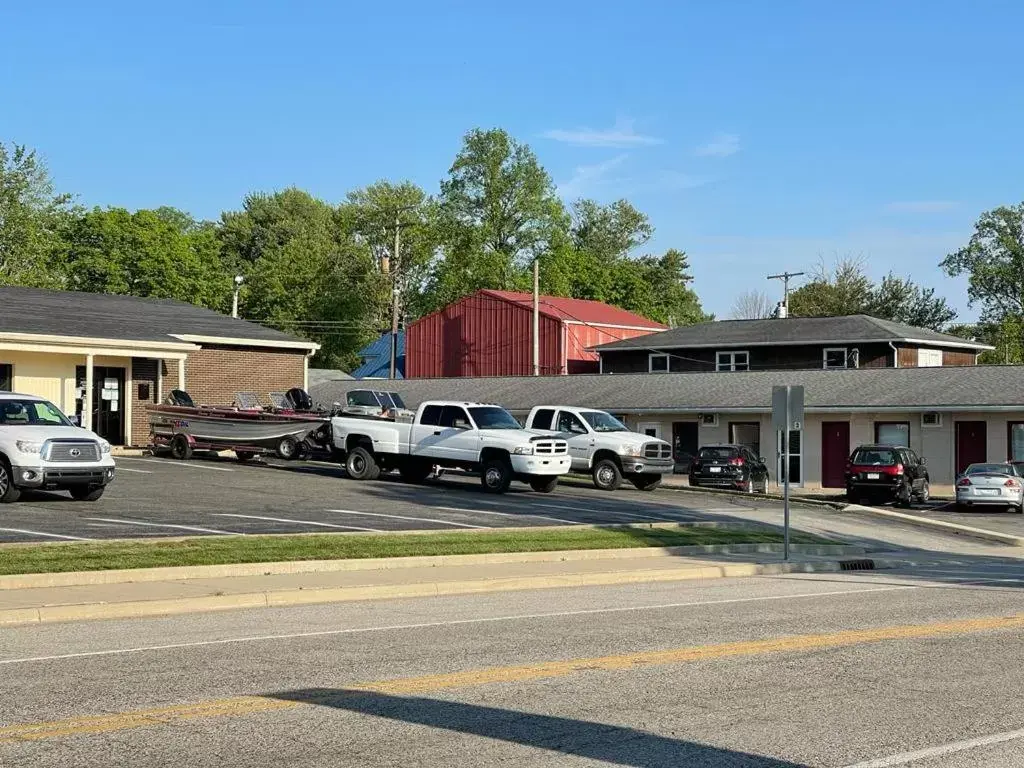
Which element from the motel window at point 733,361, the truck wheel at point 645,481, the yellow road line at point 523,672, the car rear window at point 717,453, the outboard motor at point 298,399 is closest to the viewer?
the yellow road line at point 523,672

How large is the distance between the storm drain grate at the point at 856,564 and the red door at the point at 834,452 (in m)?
24.3

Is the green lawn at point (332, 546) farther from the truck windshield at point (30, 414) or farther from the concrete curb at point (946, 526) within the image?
the truck windshield at point (30, 414)

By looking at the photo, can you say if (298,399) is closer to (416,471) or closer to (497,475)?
(416,471)

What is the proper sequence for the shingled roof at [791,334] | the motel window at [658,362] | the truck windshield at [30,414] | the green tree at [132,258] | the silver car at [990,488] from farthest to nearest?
1. the green tree at [132,258]
2. the motel window at [658,362]
3. the shingled roof at [791,334]
4. the silver car at [990,488]
5. the truck windshield at [30,414]

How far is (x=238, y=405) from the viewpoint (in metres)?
39.1

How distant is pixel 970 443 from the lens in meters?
45.7

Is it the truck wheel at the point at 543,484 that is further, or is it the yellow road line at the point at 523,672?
the truck wheel at the point at 543,484

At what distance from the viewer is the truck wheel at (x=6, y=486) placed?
2416cm

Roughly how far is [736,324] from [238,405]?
110 feet

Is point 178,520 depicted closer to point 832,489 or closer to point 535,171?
point 832,489

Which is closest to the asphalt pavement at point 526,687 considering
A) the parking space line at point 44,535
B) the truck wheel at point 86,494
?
the parking space line at point 44,535

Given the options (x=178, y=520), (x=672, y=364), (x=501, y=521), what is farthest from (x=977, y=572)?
(x=672, y=364)

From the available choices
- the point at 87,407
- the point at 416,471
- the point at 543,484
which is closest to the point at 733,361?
the point at 543,484

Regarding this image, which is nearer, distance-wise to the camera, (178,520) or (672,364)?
(178,520)
